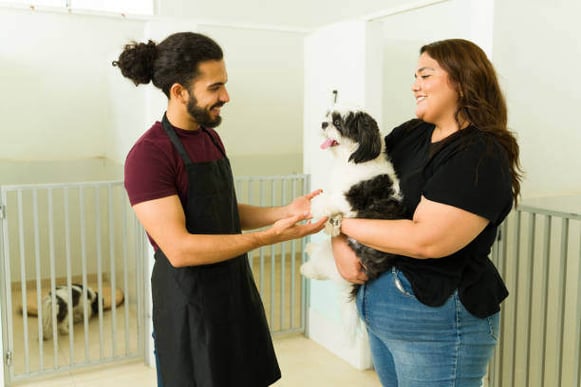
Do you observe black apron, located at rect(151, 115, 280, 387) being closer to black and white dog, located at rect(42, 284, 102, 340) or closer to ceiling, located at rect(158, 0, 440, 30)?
black and white dog, located at rect(42, 284, 102, 340)

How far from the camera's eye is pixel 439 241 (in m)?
1.36

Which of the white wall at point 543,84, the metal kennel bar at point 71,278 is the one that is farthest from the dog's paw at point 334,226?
the metal kennel bar at point 71,278

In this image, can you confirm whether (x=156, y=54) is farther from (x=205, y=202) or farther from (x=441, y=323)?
(x=441, y=323)

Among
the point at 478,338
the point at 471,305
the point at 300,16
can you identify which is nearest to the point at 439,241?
the point at 471,305

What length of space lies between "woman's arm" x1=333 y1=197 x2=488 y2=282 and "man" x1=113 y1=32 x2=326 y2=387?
0.95ft

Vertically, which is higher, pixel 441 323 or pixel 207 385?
pixel 441 323

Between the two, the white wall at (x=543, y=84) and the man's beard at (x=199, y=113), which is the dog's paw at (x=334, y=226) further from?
the white wall at (x=543, y=84)

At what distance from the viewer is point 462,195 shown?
1.34 m

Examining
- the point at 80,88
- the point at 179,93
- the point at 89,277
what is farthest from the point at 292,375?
the point at 80,88

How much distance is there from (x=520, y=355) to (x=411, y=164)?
4.91 feet

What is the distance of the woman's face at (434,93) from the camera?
57.2 inches

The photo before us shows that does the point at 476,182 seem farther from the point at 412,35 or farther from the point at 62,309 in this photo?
the point at 412,35

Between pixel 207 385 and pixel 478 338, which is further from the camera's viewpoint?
pixel 207 385

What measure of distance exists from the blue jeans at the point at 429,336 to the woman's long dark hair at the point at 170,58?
80cm
